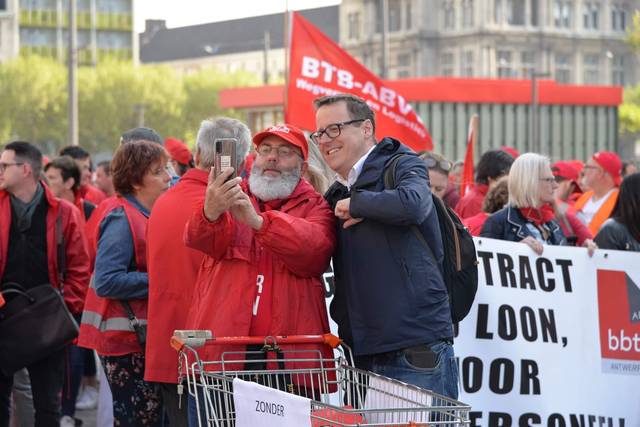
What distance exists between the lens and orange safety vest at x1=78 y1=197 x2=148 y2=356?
5.14 m

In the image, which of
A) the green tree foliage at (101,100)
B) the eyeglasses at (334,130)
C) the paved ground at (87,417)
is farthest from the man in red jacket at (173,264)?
the green tree foliage at (101,100)

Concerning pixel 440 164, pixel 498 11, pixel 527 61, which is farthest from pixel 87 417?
pixel 527 61

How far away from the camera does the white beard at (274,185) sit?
4023mm

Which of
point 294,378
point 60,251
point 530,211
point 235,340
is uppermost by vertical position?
point 530,211

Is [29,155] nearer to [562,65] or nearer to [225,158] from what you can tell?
[225,158]

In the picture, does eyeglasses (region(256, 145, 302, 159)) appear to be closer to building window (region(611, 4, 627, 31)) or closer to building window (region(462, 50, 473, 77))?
building window (region(462, 50, 473, 77))

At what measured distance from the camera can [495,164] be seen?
779cm

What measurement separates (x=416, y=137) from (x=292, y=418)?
7434mm

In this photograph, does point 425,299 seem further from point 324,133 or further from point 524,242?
point 524,242

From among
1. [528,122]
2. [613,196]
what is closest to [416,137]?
[613,196]

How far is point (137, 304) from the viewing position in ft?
17.1

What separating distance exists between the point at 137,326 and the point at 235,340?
4.88 feet

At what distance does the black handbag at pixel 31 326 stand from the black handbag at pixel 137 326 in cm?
85

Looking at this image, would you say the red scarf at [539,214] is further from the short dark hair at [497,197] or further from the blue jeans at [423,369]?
the blue jeans at [423,369]
